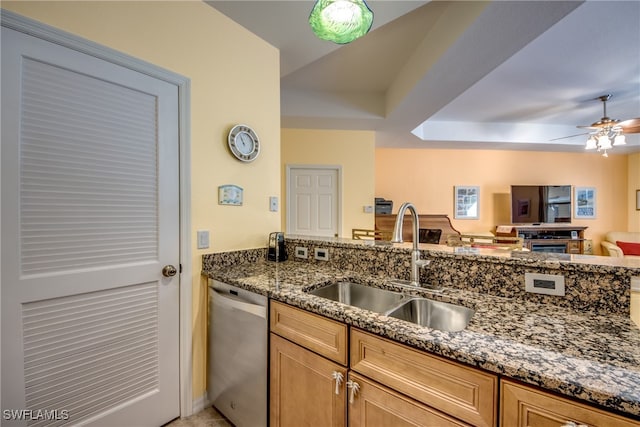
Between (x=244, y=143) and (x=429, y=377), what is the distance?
1693mm

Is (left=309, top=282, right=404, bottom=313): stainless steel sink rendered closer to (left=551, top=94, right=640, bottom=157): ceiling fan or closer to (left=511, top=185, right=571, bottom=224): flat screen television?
(left=551, top=94, right=640, bottom=157): ceiling fan

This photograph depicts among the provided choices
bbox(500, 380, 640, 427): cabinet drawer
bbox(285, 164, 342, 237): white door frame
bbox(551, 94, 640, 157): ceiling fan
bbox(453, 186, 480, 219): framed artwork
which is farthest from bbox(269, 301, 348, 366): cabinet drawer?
bbox(453, 186, 480, 219): framed artwork

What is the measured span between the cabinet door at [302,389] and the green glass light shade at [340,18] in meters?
1.39

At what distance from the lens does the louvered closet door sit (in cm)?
112

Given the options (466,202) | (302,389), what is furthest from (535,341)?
(466,202)

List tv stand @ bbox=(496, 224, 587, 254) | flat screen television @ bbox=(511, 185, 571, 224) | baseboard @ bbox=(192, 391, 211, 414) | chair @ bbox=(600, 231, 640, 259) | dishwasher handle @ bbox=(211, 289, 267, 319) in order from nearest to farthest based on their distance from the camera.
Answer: dishwasher handle @ bbox=(211, 289, 267, 319)
baseboard @ bbox=(192, 391, 211, 414)
chair @ bbox=(600, 231, 640, 259)
tv stand @ bbox=(496, 224, 587, 254)
flat screen television @ bbox=(511, 185, 571, 224)

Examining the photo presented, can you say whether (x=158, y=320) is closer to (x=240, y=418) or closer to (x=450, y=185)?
(x=240, y=418)

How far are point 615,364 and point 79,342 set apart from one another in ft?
6.40

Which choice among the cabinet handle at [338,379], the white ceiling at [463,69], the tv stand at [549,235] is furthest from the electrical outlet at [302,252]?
the tv stand at [549,235]

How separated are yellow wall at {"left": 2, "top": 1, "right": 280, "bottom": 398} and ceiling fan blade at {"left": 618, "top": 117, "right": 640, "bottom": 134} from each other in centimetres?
412

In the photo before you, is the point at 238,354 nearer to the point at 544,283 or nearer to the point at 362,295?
the point at 362,295

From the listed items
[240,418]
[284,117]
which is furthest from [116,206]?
[284,117]

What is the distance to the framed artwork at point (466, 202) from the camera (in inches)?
225

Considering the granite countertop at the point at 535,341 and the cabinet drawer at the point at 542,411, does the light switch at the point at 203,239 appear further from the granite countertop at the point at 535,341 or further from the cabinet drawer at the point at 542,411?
the cabinet drawer at the point at 542,411
